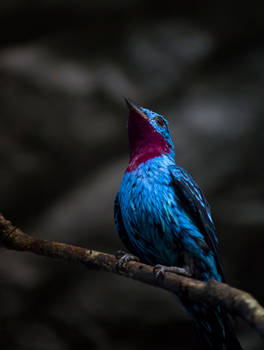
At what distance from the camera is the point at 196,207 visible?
1.23 m

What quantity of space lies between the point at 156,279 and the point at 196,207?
303 millimetres

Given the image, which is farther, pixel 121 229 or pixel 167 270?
pixel 121 229

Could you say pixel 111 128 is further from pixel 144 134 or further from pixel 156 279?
pixel 156 279

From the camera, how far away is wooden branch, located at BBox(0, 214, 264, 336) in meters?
0.76

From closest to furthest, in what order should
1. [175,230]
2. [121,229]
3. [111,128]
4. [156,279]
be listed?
[156,279], [175,230], [121,229], [111,128]

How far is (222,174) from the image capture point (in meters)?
1.97

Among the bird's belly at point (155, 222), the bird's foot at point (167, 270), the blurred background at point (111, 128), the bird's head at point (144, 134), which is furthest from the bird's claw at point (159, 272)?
the blurred background at point (111, 128)

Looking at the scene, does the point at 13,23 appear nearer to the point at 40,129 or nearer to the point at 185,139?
the point at 40,129

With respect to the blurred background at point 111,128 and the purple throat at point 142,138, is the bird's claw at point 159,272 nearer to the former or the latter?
the purple throat at point 142,138

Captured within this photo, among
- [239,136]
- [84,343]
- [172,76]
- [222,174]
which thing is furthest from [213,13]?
[84,343]

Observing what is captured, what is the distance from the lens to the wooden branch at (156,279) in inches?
30.0

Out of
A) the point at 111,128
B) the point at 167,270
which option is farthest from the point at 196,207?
the point at 111,128

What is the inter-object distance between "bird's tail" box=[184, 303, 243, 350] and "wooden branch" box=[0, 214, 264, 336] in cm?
27

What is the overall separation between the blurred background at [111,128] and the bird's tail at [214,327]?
0.65 m
